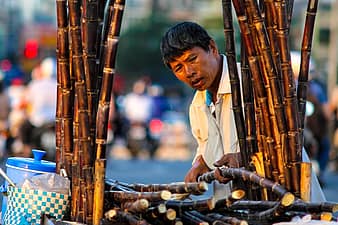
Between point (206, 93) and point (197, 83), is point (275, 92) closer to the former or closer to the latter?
point (197, 83)

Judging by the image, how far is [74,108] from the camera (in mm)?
3682

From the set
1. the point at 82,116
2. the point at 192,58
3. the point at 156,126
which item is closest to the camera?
the point at 82,116

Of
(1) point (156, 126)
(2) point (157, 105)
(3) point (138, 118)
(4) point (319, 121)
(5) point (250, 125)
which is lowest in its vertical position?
(1) point (156, 126)

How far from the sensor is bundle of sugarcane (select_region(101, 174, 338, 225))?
3.21 m

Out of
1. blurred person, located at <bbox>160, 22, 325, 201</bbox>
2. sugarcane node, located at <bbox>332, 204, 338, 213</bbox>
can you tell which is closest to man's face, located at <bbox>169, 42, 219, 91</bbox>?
blurred person, located at <bbox>160, 22, 325, 201</bbox>

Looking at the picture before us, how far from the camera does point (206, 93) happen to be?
15.0 feet

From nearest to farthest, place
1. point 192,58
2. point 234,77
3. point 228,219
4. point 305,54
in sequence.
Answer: point 228,219
point 305,54
point 234,77
point 192,58

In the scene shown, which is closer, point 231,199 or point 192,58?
point 231,199

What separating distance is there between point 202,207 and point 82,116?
52 cm

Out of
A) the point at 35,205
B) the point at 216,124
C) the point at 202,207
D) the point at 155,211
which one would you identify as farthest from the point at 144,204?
the point at 216,124

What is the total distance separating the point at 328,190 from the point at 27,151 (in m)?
5.03

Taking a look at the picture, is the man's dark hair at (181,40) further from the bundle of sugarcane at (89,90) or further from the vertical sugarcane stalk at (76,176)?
the vertical sugarcane stalk at (76,176)

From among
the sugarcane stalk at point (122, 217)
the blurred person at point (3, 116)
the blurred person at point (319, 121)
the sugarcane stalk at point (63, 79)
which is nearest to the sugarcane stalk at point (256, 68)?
the sugarcane stalk at point (122, 217)

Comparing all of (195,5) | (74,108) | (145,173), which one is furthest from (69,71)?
(195,5)
